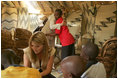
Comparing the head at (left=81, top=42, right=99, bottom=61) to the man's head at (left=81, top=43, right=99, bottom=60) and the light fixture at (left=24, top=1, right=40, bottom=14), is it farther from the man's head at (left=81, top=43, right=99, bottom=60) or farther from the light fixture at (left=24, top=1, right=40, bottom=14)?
the light fixture at (left=24, top=1, right=40, bottom=14)

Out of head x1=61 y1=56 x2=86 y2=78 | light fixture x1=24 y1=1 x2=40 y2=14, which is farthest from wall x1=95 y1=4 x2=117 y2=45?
head x1=61 y1=56 x2=86 y2=78

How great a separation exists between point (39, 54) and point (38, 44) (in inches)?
6.3

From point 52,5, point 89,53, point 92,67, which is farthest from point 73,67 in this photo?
point 52,5

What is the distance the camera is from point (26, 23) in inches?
187

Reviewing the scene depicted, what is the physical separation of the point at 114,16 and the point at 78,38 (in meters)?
1.21

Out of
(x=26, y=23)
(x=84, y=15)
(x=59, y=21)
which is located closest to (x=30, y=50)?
(x=59, y=21)

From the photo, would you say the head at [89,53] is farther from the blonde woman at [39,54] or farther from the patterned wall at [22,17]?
the patterned wall at [22,17]

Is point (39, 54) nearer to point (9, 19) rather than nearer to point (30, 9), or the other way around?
point (30, 9)

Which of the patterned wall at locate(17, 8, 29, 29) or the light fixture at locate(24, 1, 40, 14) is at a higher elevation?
the light fixture at locate(24, 1, 40, 14)

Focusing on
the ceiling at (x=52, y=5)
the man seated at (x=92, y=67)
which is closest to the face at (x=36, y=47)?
the man seated at (x=92, y=67)

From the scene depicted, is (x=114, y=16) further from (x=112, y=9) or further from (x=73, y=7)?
(x=73, y=7)

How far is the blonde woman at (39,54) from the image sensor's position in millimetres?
1458

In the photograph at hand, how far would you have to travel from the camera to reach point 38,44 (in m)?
1.46

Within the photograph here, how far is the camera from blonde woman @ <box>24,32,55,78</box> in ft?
4.78
